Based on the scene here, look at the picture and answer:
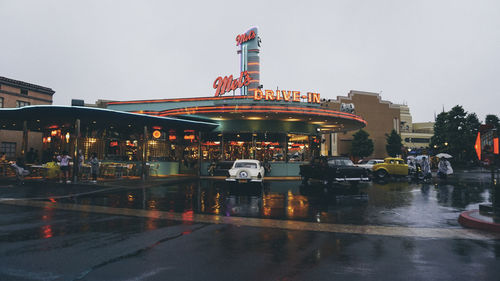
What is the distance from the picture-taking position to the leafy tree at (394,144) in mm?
62594

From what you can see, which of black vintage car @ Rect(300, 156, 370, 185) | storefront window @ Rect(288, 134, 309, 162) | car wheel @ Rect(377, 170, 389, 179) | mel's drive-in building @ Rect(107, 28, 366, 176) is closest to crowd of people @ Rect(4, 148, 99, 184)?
mel's drive-in building @ Rect(107, 28, 366, 176)

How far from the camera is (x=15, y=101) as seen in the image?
3506 cm

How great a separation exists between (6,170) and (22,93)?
18865 mm

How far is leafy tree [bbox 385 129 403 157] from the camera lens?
205ft

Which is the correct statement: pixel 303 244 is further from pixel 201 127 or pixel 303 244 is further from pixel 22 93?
pixel 22 93

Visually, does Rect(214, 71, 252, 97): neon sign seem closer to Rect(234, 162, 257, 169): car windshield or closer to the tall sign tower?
the tall sign tower

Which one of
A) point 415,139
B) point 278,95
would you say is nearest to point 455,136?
point 415,139

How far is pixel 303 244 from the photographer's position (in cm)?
643

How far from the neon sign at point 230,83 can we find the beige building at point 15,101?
23.5m

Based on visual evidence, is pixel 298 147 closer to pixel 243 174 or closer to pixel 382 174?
pixel 382 174

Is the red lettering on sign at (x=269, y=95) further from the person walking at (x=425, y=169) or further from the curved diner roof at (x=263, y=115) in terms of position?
the person walking at (x=425, y=169)

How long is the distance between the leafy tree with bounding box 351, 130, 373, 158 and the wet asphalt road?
4929cm

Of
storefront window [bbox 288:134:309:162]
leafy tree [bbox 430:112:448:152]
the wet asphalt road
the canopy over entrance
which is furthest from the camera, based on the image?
leafy tree [bbox 430:112:448:152]

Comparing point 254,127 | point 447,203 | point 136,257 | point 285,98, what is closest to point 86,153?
point 254,127
